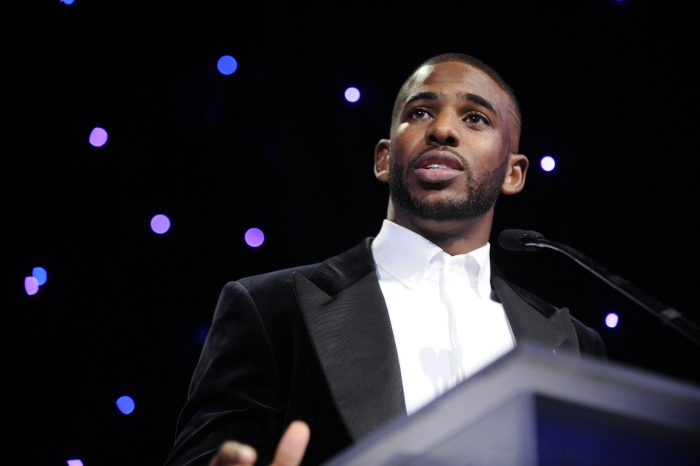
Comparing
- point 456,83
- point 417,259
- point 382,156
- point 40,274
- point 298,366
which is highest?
point 456,83

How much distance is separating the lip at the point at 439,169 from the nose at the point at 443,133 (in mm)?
29

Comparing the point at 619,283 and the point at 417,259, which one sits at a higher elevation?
the point at 417,259

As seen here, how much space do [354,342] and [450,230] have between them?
55cm

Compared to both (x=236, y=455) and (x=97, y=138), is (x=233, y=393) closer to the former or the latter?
(x=236, y=455)

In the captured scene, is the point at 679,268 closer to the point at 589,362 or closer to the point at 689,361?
the point at 689,361

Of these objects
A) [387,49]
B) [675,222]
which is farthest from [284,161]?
[675,222]

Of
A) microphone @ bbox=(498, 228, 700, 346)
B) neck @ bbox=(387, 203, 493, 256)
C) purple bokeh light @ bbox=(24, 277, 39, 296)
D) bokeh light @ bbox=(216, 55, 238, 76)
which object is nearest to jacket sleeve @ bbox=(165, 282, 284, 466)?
neck @ bbox=(387, 203, 493, 256)

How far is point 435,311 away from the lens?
1.82 metres

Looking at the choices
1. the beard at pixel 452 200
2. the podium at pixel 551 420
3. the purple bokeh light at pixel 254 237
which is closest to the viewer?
the podium at pixel 551 420

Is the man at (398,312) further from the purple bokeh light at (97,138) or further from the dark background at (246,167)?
the purple bokeh light at (97,138)

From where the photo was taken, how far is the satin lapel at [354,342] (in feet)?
4.94

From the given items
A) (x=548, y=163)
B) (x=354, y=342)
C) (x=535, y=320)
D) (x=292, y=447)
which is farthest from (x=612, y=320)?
(x=292, y=447)

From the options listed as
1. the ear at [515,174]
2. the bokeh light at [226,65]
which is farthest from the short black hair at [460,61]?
the bokeh light at [226,65]

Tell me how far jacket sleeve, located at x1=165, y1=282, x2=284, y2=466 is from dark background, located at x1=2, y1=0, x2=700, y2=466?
21.9 inches
